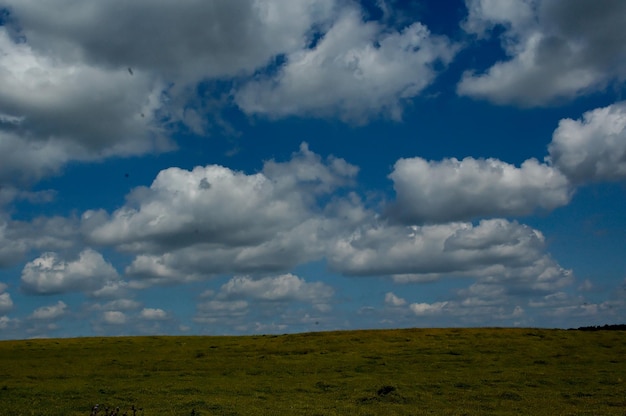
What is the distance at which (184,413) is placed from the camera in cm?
3609

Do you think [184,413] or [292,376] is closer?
[184,413]

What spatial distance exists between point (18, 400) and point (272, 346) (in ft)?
125

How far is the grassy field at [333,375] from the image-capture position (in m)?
38.5

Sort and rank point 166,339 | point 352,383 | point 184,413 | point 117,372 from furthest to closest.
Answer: point 166,339 → point 117,372 → point 352,383 → point 184,413

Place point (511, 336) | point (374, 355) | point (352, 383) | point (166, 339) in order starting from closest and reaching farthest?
point (352, 383) → point (374, 355) → point (511, 336) → point (166, 339)

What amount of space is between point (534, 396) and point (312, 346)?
35.9 metres

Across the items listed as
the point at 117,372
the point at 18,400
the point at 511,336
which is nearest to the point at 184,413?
the point at 18,400

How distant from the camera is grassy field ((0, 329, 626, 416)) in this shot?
38531mm

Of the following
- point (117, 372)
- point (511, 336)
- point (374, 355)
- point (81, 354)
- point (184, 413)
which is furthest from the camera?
point (511, 336)

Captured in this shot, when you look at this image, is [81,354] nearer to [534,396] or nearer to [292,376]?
[292,376]

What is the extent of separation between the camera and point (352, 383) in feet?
156

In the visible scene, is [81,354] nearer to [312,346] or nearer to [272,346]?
[272,346]

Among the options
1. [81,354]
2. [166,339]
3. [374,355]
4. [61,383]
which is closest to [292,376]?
[374,355]

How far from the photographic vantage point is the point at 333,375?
5247cm
